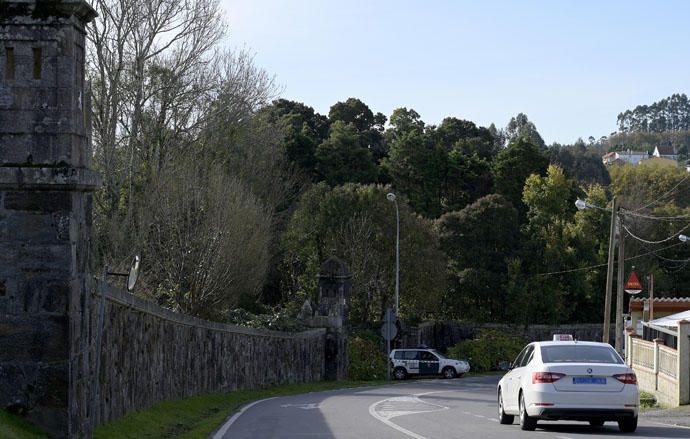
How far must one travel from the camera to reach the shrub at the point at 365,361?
1978 inches

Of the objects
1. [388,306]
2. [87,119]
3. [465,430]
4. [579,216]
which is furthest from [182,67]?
[579,216]

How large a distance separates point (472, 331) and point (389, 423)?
4594 centimetres

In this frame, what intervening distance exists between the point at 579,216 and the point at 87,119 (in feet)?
201

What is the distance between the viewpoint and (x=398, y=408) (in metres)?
26.2

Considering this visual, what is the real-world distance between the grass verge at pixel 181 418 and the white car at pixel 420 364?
18.7 m

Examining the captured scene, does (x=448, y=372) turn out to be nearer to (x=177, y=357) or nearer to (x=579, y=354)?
(x=177, y=357)

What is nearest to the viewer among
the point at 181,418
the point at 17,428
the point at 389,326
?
the point at 17,428

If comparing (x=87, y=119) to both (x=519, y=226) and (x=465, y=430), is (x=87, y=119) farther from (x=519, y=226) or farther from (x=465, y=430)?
(x=519, y=226)

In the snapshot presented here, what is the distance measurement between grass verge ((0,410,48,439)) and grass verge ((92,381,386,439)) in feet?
7.69

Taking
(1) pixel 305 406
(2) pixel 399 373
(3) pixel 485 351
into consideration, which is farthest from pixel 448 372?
(1) pixel 305 406

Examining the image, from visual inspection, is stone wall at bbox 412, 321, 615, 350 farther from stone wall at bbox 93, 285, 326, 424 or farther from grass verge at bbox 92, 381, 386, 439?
grass verge at bbox 92, 381, 386, 439

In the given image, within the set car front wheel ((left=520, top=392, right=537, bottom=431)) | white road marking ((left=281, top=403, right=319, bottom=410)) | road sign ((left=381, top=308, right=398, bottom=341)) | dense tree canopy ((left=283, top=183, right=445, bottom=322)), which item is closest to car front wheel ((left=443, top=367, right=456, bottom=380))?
road sign ((left=381, top=308, right=398, bottom=341))

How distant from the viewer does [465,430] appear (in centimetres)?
1855

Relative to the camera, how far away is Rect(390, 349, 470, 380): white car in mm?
51594
